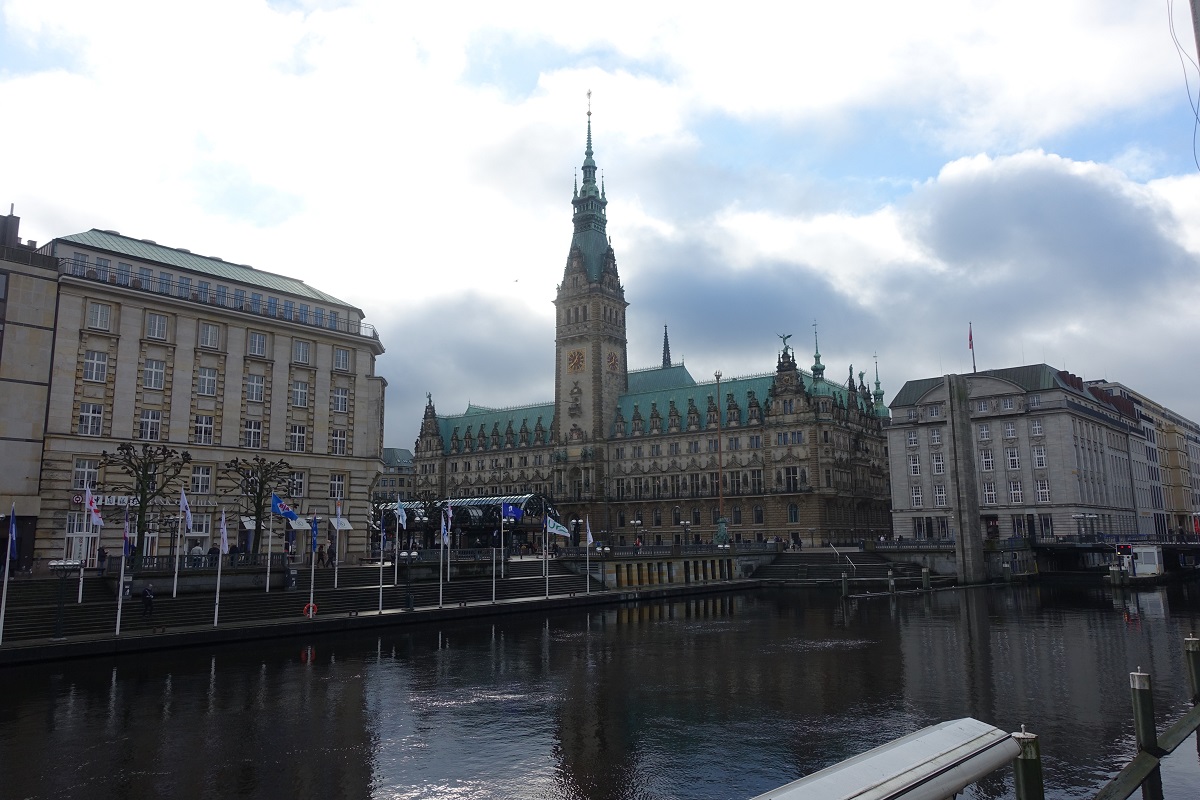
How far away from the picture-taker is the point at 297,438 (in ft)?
234

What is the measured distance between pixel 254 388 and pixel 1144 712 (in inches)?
2570

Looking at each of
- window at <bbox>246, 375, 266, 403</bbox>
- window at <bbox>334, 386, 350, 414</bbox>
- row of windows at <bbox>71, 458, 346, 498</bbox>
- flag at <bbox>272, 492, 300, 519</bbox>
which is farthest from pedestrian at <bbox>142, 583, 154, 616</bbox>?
window at <bbox>334, 386, 350, 414</bbox>

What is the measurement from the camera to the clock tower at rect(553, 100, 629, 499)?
146 metres

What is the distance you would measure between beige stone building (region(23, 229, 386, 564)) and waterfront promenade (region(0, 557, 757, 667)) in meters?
8.06

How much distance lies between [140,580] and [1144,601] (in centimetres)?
7446

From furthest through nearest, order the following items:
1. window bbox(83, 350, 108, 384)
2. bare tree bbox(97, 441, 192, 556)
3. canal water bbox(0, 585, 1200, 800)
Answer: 1. window bbox(83, 350, 108, 384)
2. bare tree bbox(97, 441, 192, 556)
3. canal water bbox(0, 585, 1200, 800)

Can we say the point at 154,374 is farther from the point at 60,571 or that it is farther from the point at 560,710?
the point at 560,710

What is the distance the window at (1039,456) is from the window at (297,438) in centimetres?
8747

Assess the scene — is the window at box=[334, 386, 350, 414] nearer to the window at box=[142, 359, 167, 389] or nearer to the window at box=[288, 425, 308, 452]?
the window at box=[288, 425, 308, 452]

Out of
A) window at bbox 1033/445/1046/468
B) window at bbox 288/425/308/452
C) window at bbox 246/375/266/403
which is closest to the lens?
window at bbox 246/375/266/403

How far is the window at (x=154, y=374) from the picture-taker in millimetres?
63469

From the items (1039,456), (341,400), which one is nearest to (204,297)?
(341,400)

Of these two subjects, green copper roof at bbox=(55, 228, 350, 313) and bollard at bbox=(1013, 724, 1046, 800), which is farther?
green copper roof at bbox=(55, 228, 350, 313)

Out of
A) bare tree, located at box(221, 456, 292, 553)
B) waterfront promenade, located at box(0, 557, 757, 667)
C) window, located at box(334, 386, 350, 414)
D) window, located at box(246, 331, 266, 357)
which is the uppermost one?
window, located at box(246, 331, 266, 357)
